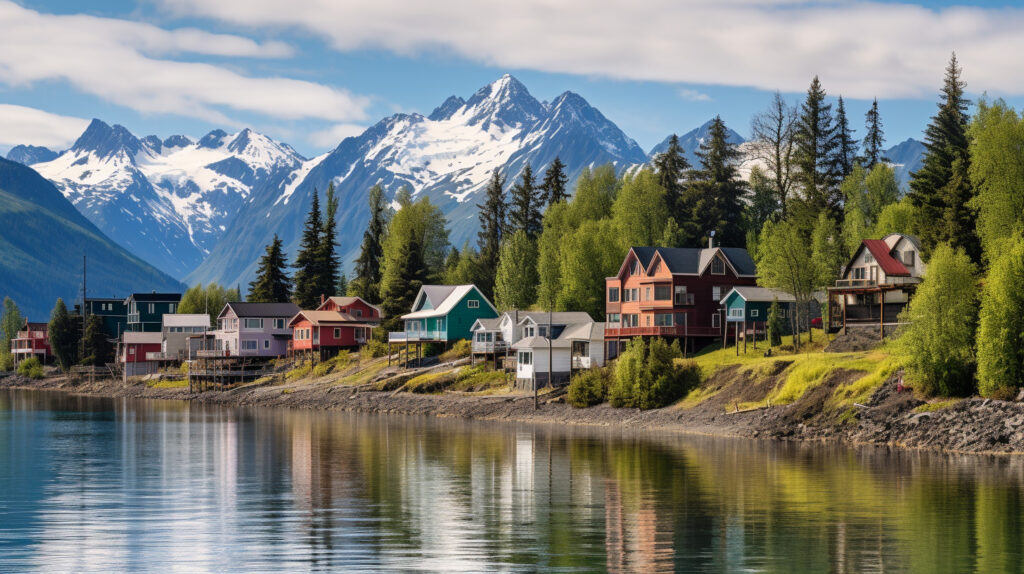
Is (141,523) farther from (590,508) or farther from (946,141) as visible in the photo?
(946,141)

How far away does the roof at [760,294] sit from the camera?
105375mm

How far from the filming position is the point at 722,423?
268 feet

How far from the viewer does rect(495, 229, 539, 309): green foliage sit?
139m

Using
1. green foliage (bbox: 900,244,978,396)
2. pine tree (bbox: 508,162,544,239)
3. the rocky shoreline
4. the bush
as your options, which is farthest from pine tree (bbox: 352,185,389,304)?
green foliage (bbox: 900,244,978,396)

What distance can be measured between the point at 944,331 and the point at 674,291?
40686mm

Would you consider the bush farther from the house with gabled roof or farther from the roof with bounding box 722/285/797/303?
the house with gabled roof

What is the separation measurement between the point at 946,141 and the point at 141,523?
3464 inches

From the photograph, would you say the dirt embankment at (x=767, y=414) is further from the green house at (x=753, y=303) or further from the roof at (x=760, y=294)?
the roof at (x=760, y=294)

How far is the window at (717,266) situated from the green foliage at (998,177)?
29164 mm

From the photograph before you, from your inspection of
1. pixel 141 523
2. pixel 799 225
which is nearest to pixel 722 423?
pixel 799 225

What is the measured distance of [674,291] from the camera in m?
110

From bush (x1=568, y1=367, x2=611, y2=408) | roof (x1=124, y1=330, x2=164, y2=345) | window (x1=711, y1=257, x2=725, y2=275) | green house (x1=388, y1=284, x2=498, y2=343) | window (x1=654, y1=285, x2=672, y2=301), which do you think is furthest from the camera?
roof (x1=124, y1=330, x2=164, y2=345)

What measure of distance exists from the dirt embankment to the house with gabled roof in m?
12.0

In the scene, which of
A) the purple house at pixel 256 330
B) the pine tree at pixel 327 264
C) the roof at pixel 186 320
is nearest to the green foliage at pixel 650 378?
the purple house at pixel 256 330
